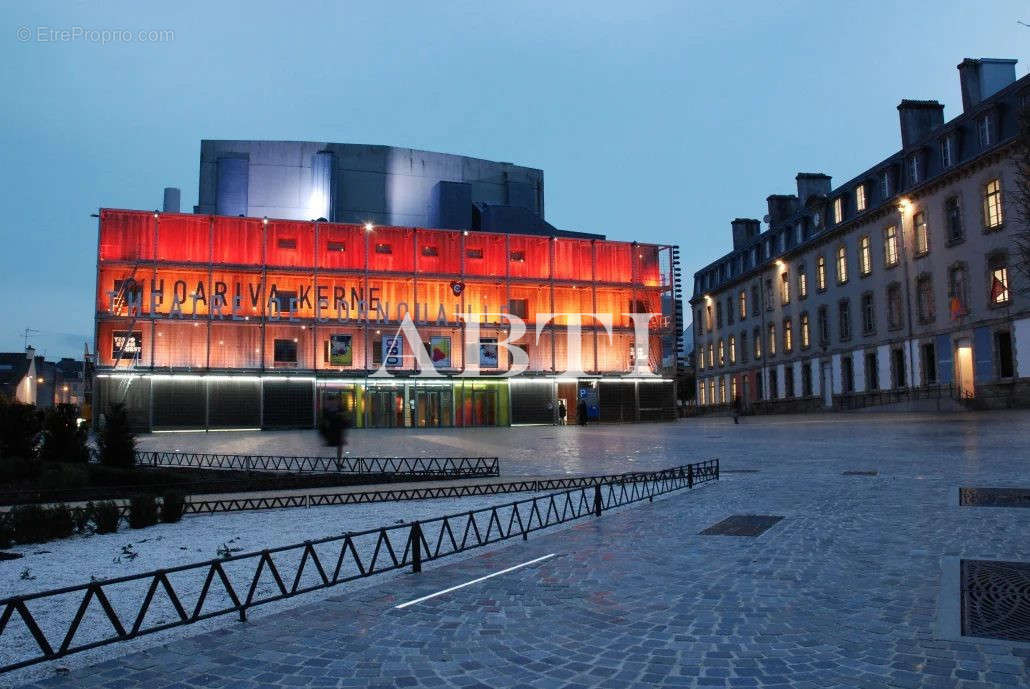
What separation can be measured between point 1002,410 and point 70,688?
125 feet

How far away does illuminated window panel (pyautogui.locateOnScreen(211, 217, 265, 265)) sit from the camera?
47500 mm

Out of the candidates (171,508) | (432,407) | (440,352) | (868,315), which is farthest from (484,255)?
(171,508)

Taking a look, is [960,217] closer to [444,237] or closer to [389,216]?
[444,237]

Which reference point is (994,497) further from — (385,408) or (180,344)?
(180,344)

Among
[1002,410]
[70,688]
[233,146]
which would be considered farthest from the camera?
[233,146]

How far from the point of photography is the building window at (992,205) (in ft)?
118

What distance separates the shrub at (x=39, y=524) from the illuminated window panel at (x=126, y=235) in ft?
121

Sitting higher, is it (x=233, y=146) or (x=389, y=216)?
(x=233, y=146)

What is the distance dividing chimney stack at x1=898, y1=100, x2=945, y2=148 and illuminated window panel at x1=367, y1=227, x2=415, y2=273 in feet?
97.8

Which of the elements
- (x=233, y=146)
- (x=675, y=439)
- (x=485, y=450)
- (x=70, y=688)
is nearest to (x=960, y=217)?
(x=675, y=439)

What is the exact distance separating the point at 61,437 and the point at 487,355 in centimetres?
3101

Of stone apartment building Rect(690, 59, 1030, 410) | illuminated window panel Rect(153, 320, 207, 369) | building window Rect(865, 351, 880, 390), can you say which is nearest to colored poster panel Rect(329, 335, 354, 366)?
illuminated window panel Rect(153, 320, 207, 369)

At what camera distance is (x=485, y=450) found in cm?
2625

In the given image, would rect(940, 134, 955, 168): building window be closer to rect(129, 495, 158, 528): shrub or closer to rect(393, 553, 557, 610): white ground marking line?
rect(393, 553, 557, 610): white ground marking line
